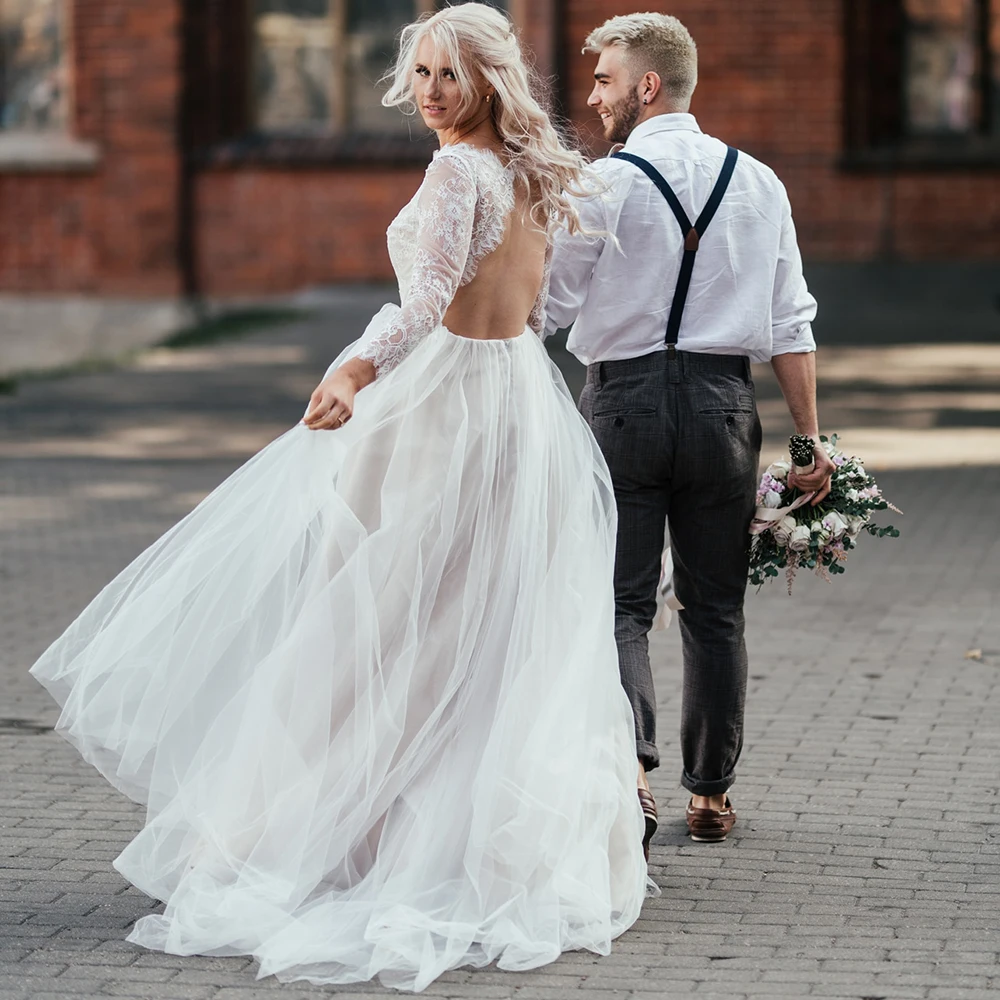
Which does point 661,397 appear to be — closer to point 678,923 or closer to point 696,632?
point 696,632

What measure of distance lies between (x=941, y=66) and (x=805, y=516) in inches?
604

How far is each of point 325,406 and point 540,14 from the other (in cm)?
1479

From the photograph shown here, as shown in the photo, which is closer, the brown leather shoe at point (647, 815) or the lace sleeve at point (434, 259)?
the lace sleeve at point (434, 259)

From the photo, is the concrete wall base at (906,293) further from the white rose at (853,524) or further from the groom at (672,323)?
the groom at (672,323)

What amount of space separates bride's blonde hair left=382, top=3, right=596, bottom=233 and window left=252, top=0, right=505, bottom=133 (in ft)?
53.6

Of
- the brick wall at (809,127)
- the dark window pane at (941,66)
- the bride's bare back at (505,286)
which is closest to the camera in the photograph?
the bride's bare back at (505,286)

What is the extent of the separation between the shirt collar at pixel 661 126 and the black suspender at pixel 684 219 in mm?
74

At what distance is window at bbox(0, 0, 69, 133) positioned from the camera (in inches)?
788

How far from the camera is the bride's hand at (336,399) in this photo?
153 inches

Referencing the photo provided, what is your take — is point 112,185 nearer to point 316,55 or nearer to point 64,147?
point 64,147

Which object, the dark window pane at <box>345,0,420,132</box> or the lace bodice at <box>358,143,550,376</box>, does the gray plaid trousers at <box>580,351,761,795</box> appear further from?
the dark window pane at <box>345,0,420,132</box>

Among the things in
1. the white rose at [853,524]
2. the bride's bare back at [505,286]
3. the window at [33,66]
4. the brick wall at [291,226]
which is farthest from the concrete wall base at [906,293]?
the bride's bare back at [505,286]

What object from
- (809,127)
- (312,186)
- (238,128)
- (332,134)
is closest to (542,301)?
(809,127)

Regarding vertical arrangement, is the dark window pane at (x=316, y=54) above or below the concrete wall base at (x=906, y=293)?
above
